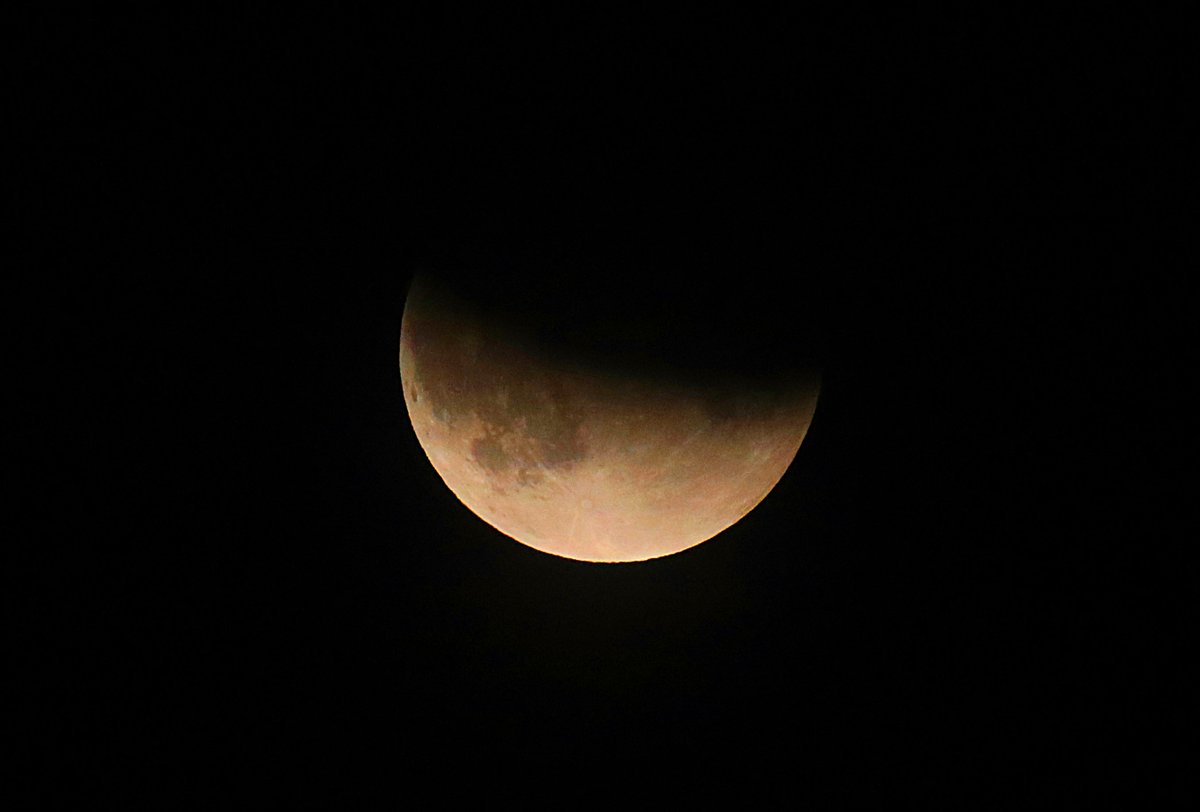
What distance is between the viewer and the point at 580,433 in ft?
6.81

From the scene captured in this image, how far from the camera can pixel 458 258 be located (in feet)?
6.88

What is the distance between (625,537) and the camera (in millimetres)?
2293

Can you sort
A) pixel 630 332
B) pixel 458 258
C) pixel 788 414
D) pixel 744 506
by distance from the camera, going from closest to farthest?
1. pixel 630 332
2. pixel 458 258
3. pixel 788 414
4. pixel 744 506

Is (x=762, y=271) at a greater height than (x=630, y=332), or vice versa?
(x=762, y=271)

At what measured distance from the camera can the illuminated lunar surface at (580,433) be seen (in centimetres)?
203

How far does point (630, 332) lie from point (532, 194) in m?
0.43

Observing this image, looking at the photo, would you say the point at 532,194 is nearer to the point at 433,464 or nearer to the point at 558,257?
the point at 558,257

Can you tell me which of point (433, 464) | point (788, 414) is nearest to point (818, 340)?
point (788, 414)

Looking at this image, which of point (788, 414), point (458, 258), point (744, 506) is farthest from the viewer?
point (744, 506)

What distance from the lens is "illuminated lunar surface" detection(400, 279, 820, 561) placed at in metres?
2.03

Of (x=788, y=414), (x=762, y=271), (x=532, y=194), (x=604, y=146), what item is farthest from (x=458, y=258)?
(x=788, y=414)

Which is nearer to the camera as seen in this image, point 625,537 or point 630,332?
point 630,332

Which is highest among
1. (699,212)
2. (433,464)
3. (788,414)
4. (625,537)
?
(699,212)

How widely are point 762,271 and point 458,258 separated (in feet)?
2.61
